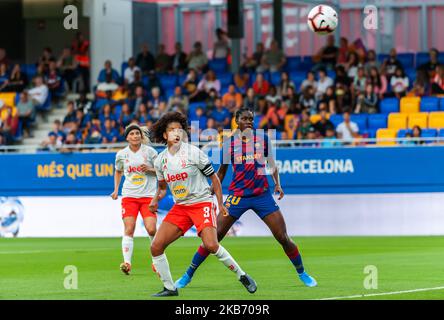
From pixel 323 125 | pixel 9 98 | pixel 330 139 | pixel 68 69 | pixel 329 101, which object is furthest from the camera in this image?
pixel 68 69

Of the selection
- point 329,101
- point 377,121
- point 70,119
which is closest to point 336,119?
point 329,101

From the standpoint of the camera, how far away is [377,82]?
2931 centimetres

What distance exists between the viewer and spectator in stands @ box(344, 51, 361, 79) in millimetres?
30047

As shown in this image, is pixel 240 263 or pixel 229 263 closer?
pixel 229 263

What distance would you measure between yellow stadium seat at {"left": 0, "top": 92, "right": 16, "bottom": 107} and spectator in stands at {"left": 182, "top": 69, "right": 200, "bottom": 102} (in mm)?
4903

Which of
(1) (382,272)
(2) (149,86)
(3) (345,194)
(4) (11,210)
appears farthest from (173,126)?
(2) (149,86)

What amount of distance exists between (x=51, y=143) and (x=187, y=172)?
1692 cm

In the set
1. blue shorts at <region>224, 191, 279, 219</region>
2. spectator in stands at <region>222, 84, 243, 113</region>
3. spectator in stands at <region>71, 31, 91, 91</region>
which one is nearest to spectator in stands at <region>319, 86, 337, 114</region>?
spectator in stands at <region>222, 84, 243, 113</region>

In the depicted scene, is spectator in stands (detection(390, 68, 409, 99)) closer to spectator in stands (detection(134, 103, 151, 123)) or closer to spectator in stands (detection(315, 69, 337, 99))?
spectator in stands (detection(315, 69, 337, 99))

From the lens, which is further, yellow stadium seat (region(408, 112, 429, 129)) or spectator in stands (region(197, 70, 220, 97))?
spectator in stands (region(197, 70, 220, 97))

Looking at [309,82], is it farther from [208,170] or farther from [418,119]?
[208,170]

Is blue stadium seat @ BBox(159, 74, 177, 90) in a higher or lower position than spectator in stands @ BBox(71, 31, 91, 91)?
lower

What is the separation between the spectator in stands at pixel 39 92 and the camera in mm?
33375

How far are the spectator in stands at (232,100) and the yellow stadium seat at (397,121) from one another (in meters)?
3.85
